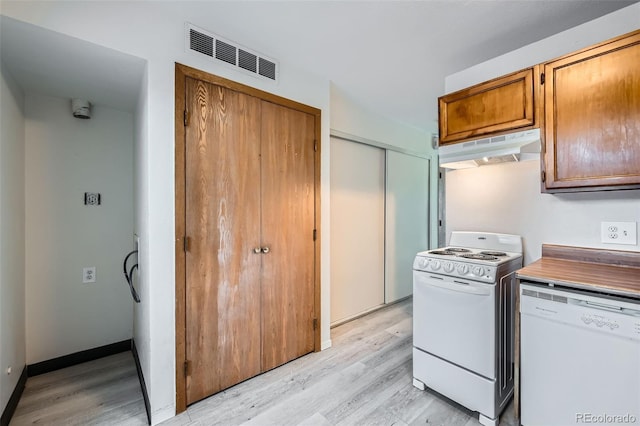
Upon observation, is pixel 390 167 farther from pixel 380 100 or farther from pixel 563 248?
pixel 563 248

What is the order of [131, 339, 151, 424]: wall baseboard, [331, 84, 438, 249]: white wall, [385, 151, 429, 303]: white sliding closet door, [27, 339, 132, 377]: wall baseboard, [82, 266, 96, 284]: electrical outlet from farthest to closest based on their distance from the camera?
[385, 151, 429, 303]: white sliding closet door → [331, 84, 438, 249]: white wall → [82, 266, 96, 284]: electrical outlet → [27, 339, 132, 377]: wall baseboard → [131, 339, 151, 424]: wall baseboard

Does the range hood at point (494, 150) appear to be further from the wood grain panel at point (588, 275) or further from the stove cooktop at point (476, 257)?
the wood grain panel at point (588, 275)

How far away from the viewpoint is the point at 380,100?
121 inches

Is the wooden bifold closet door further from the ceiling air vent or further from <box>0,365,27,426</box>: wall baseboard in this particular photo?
<box>0,365,27,426</box>: wall baseboard

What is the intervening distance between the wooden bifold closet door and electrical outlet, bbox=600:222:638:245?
197 centimetres

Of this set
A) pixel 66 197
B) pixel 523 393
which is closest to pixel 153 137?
pixel 66 197

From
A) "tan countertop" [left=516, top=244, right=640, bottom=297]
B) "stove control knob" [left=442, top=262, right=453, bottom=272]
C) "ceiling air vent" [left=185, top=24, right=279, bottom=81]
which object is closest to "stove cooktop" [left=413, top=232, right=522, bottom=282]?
"stove control knob" [left=442, top=262, right=453, bottom=272]

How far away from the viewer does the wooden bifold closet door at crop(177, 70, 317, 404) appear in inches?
71.2

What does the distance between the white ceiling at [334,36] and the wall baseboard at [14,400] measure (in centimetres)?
206

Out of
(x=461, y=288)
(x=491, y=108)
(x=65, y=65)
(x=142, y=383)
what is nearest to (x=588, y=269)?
(x=461, y=288)

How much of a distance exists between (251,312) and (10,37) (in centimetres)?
209

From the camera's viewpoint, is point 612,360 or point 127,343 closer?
point 612,360

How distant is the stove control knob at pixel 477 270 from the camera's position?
165cm

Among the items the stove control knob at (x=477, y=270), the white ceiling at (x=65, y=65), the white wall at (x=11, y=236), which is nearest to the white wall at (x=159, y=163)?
the white ceiling at (x=65, y=65)
